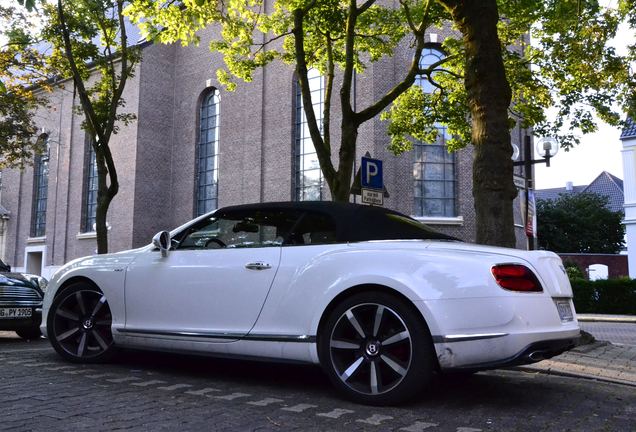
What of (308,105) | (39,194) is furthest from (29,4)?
(39,194)

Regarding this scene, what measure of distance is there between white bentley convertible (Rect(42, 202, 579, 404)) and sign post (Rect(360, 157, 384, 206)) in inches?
192

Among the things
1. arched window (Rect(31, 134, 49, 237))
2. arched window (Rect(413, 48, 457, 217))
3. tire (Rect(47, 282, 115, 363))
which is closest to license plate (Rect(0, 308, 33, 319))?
tire (Rect(47, 282, 115, 363))

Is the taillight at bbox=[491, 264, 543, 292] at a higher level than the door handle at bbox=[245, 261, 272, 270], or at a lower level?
lower

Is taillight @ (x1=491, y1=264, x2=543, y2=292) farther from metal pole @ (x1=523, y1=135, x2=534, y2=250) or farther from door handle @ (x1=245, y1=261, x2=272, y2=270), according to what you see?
metal pole @ (x1=523, y1=135, x2=534, y2=250)

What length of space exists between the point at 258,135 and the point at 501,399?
85.1 ft

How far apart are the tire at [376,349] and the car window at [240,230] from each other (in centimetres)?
93

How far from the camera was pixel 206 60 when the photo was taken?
1278 inches

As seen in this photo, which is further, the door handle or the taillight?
the door handle

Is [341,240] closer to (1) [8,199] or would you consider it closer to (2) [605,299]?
(2) [605,299]

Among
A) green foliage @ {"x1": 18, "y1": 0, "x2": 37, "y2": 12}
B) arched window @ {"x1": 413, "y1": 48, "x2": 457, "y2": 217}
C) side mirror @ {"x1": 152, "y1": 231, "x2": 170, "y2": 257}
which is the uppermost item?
arched window @ {"x1": 413, "y1": 48, "x2": 457, "y2": 217}

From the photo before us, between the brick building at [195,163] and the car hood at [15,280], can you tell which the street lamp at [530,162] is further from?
the brick building at [195,163]

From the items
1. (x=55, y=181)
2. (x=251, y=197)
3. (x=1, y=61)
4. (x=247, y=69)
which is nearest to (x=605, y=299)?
(x=247, y=69)

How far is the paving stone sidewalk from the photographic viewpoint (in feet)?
17.4

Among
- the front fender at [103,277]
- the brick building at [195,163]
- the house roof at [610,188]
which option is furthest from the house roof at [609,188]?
the front fender at [103,277]
